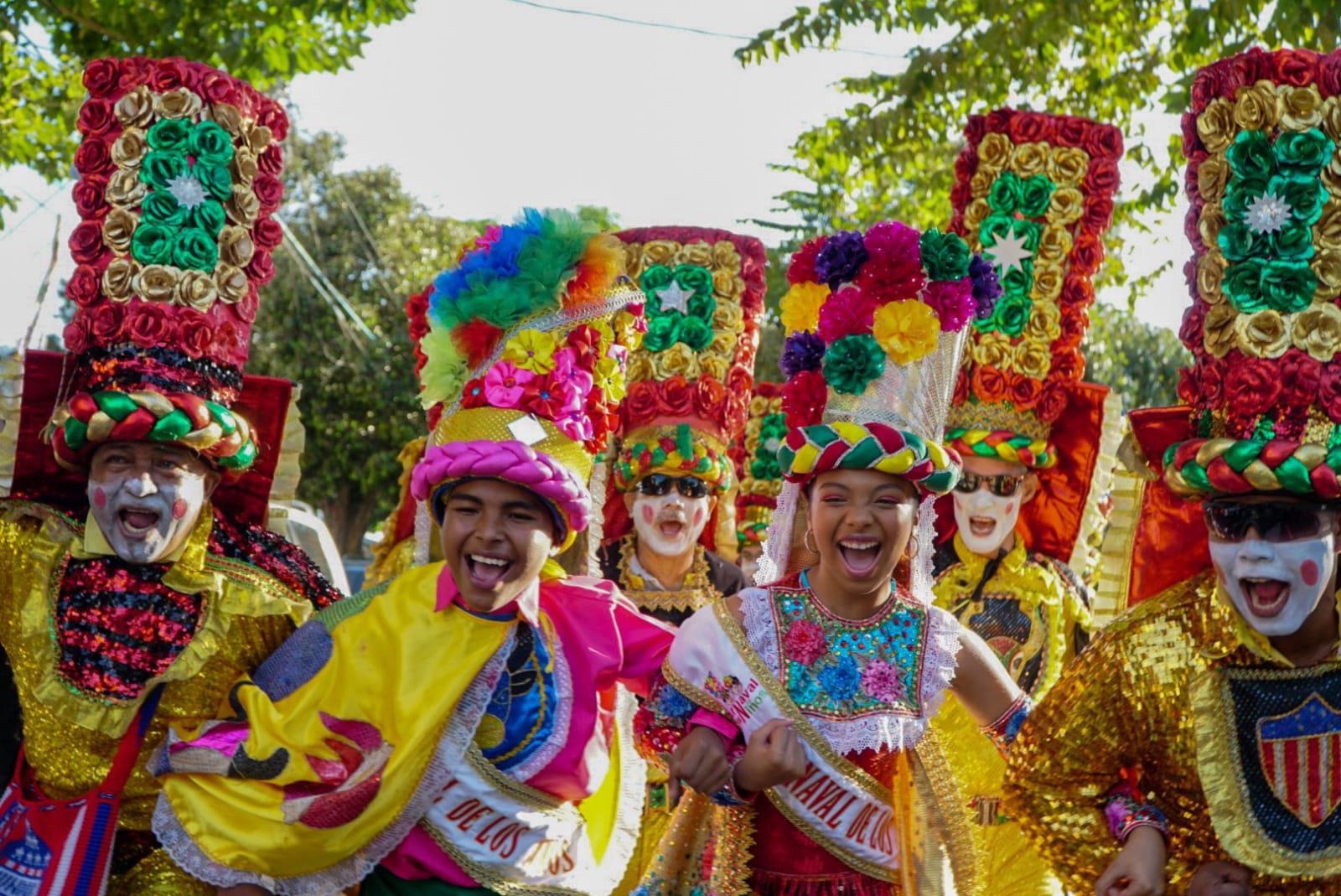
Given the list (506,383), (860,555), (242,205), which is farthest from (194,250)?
(860,555)

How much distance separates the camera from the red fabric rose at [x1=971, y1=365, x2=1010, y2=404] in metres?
7.27

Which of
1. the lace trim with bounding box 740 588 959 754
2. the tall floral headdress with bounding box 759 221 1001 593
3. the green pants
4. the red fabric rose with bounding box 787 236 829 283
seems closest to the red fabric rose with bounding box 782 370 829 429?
the tall floral headdress with bounding box 759 221 1001 593

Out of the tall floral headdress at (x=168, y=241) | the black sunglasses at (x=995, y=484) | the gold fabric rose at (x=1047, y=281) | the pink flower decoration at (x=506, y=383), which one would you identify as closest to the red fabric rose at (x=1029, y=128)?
the gold fabric rose at (x=1047, y=281)

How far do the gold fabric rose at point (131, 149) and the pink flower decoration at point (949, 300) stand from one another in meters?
2.30

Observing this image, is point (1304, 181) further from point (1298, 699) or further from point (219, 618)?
point (219, 618)

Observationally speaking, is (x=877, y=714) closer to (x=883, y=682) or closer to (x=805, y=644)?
(x=883, y=682)

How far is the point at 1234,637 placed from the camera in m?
4.39

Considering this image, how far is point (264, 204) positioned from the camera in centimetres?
546

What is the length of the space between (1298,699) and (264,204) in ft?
10.5

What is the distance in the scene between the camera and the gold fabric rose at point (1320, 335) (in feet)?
13.9

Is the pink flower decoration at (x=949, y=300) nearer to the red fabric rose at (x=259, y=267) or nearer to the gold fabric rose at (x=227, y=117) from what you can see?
the red fabric rose at (x=259, y=267)

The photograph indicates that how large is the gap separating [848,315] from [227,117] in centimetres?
193

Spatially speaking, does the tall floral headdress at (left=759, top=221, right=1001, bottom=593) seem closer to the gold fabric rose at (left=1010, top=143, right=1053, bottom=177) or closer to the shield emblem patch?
the shield emblem patch

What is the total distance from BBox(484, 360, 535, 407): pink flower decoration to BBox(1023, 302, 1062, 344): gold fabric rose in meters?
2.95
